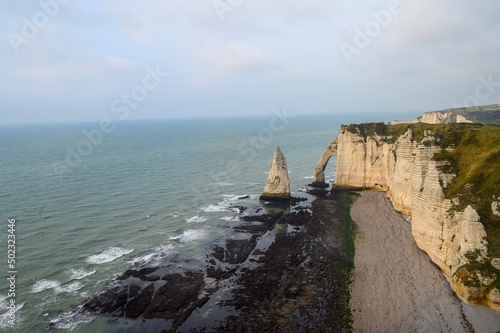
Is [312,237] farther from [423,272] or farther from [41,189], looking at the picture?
[41,189]

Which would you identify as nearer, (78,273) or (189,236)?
(78,273)

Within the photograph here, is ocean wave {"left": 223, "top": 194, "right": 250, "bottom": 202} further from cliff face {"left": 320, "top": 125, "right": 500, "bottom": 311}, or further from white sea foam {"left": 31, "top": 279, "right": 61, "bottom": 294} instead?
white sea foam {"left": 31, "top": 279, "right": 61, "bottom": 294}

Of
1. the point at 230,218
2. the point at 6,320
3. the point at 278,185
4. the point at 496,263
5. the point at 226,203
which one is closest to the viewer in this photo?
the point at 496,263

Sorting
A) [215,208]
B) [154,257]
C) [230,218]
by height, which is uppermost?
[215,208]

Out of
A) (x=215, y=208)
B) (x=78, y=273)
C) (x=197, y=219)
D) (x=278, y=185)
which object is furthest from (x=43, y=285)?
(x=278, y=185)

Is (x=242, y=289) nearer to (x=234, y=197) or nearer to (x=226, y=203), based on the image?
(x=226, y=203)

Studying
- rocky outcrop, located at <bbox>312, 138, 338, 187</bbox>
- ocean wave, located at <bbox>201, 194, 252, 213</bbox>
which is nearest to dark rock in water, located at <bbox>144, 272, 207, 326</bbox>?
ocean wave, located at <bbox>201, 194, 252, 213</bbox>

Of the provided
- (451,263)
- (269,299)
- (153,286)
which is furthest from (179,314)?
(451,263)
